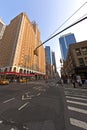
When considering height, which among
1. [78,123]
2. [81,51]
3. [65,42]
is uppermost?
[65,42]

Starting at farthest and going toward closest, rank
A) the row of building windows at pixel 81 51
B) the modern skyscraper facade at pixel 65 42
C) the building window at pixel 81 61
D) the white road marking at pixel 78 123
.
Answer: the modern skyscraper facade at pixel 65 42 → the row of building windows at pixel 81 51 → the building window at pixel 81 61 → the white road marking at pixel 78 123

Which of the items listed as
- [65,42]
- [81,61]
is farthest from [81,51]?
[65,42]

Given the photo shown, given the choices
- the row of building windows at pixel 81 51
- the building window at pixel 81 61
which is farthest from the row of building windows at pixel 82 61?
the row of building windows at pixel 81 51

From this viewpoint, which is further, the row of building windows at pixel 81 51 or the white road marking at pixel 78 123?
the row of building windows at pixel 81 51

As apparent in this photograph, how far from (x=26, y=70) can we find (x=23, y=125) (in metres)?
87.2

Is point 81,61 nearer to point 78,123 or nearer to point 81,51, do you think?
point 81,51

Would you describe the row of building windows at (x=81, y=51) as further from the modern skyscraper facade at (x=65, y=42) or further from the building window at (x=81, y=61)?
the modern skyscraper facade at (x=65, y=42)

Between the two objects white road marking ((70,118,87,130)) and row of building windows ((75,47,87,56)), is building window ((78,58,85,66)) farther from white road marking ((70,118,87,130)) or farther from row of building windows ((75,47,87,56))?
white road marking ((70,118,87,130))

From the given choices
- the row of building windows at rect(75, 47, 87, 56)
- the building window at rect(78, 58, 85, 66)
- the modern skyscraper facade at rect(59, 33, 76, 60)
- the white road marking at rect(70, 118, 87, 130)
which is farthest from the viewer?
the modern skyscraper facade at rect(59, 33, 76, 60)

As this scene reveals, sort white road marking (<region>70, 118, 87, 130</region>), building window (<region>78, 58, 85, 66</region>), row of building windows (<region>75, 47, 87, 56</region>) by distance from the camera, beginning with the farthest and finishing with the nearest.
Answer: row of building windows (<region>75, 47, 87, 56</region>) < building window (<region>78, 58, 85, 66</region>) < white road marking (<region>70, 118, 87, 130</region>)

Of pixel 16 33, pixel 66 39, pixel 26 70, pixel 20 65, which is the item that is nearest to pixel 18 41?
pixel 16 33

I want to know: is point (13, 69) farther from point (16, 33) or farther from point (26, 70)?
point (16, 33)

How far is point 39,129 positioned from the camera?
447 cm

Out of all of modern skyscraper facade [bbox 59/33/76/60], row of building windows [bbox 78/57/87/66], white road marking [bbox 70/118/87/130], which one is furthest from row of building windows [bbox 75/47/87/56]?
modern skyscraper facade [bbox 59/33/76/60]
